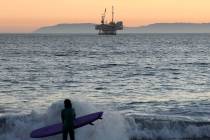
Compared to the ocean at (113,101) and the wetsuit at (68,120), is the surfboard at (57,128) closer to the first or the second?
the wetsuit at (68,120)

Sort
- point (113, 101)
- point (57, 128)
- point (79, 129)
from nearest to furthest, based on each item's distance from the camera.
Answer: point (57, 128)
point (79, 129)
point (113, 101)

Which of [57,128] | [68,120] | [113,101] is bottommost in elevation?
[113,101]

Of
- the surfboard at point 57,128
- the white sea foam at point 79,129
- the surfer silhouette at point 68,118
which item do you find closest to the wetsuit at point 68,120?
the surfer silhouette at point 68,118

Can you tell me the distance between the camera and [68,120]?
1647 centimetres

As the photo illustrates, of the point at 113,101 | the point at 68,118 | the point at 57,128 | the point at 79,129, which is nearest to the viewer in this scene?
the point at 68,118

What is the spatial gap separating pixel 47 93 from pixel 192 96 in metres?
8.85

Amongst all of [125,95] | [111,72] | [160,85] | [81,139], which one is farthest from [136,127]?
[111,72]

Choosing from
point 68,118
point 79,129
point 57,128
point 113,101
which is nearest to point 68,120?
point 68,118

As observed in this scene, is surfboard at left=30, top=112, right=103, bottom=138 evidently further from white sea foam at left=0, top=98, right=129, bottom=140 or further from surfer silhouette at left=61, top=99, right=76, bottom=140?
white sea foam at left=0, top=98, right=129, bottom=140

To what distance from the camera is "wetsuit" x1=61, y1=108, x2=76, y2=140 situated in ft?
53.9

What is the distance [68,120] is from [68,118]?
0.07m

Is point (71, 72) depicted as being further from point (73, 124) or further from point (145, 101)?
point (73, 124)

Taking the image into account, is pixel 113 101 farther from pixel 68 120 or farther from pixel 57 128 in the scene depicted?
pixel 68 120

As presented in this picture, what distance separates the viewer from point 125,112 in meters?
25.0
